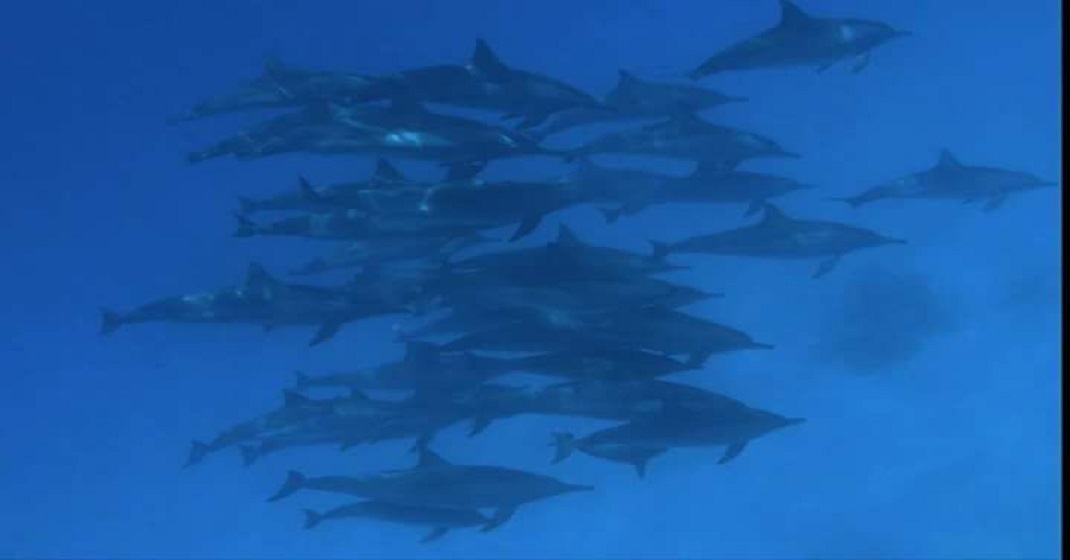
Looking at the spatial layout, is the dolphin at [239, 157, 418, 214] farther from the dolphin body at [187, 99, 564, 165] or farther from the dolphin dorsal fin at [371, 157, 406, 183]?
the dolphin body at [187, 99, 564, 165]

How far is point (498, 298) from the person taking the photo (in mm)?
10844

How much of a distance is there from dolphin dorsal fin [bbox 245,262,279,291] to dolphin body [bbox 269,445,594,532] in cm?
196

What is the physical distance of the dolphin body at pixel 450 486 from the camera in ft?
38.2

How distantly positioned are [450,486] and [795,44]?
5223 mm

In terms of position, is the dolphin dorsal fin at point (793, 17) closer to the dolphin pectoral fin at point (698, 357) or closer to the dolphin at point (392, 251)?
the dolphin pectoral fin at point (698, 357)

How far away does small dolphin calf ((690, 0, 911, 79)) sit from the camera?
11477mm

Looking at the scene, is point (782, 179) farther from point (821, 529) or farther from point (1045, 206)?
point (1045, 206)

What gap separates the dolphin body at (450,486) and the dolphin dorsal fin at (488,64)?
363 cm

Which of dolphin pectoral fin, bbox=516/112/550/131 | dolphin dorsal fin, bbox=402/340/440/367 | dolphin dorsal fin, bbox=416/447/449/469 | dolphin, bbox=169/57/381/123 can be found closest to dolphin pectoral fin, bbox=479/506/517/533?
dolphin dorsal fin, bbox=416/447/449/469

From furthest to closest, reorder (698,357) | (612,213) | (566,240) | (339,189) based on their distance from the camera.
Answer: (612,213) → (698,357) → (339,189) → (566,240)

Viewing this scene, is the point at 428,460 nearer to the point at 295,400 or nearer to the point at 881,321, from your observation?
the point at 295,400

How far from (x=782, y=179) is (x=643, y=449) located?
3.44 m

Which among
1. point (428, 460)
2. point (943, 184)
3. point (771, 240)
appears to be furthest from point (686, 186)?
point (428, 460)

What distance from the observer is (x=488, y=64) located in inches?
413
